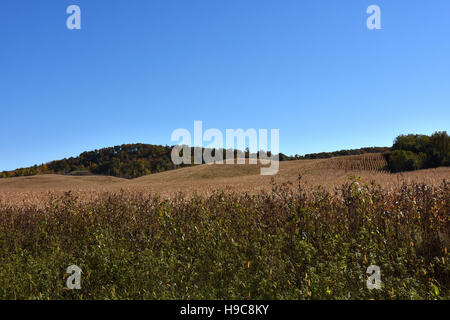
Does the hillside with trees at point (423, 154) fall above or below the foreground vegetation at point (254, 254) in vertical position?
above

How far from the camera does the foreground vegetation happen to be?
4.30 meters

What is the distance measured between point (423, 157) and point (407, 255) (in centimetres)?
4939

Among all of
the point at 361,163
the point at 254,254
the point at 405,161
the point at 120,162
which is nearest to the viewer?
the point at 254,254

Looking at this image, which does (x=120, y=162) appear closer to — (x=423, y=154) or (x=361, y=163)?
(x=361, y=163)

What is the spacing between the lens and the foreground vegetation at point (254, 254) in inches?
169

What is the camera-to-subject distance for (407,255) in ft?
16.2

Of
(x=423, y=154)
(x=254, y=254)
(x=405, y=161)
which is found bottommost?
(x=254, y=254)

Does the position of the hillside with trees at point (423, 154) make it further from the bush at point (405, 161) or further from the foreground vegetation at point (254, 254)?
the foreground vegetation at point (254, 254)

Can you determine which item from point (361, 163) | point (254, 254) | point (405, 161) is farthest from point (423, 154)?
point (254, 254)

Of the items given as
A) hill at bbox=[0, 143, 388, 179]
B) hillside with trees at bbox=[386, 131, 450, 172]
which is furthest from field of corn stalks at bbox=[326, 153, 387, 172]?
hill at bbox=[0, 143, 388, 179]

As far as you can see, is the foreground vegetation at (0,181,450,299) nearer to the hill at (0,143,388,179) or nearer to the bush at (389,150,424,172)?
the bush at (389,150,424,172)

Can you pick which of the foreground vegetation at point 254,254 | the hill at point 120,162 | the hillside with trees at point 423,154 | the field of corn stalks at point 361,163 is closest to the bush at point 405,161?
the hillside with trees at point 423,154

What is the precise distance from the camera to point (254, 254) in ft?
17.8
